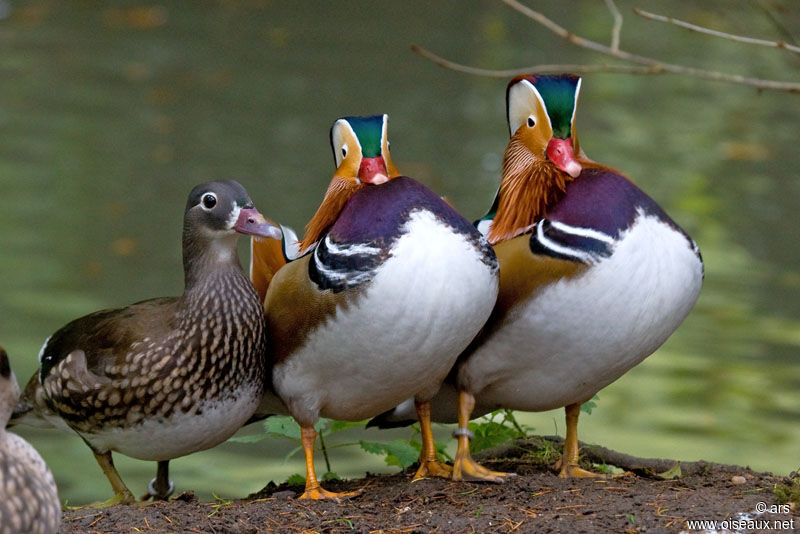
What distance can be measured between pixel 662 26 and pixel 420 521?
38.9 feet

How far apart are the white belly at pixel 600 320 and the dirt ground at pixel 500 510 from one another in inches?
12.6

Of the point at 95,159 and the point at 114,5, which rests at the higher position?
the point at 114,5

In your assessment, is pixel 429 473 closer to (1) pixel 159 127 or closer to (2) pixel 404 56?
(1) pixel 159 127

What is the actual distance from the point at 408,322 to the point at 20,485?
1.07 m

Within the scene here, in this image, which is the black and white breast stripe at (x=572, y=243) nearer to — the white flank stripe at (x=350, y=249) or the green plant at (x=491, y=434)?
the white flank stripe at (x=350, y=249)

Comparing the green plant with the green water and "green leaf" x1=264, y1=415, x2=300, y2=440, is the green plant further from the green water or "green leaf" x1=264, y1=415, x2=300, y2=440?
"green leaf" x1=264, y1=415, x2=300, y2=440

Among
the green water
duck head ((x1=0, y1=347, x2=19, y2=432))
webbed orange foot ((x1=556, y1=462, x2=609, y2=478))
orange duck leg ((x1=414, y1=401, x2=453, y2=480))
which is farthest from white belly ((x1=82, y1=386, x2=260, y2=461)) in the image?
the green water

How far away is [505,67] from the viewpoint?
34.9 feet

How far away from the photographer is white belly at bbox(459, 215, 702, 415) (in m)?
3.14

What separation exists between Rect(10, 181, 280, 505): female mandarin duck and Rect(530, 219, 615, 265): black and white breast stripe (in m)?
0.75

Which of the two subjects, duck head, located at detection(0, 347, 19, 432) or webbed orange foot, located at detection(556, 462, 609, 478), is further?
webbed orange foot, located at detection(556, 462, 609, 478)

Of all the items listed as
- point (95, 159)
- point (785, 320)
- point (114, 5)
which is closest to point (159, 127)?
point (95, 159)

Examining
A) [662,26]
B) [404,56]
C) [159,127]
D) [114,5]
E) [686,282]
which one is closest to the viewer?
[686,282]

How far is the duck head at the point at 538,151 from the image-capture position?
3.34 meters
